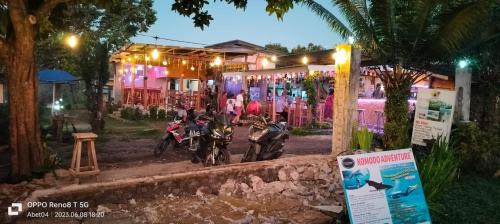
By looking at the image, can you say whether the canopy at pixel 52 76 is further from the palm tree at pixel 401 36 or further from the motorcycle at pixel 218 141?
the palm tree at pixel 401 36

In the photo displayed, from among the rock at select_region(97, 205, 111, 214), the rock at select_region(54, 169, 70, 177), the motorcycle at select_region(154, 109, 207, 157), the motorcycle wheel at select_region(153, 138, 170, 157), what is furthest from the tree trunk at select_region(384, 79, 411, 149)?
the rock at select_region(54, 169, 70, 177)

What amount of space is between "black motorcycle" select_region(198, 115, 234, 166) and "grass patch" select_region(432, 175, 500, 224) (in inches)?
155

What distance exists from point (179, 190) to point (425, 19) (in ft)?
19.3

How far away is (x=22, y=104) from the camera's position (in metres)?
5.28

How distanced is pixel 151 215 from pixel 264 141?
3355 millimetres

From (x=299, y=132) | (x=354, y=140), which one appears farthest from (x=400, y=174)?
(x=299, y=132)

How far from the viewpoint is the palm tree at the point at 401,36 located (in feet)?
25.4

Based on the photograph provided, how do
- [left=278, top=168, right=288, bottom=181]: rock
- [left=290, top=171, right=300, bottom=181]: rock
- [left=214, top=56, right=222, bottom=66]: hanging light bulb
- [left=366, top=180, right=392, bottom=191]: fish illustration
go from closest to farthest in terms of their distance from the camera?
[left=366, top=180, right=392, bottom=191]: fish illustration → [left=278, top=168, right=288, bottom=181]: rock → [left=290, top=171, right=300, bottom=181]: rock → [left=214, top=56, right=222, bottom=66]: hanging light bulb

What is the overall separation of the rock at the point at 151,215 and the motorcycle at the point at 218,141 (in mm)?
2465

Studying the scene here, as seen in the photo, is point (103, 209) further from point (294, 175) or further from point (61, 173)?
point (294, 175)

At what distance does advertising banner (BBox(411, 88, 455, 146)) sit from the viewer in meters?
8.05

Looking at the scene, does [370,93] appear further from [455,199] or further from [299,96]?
[455,199]

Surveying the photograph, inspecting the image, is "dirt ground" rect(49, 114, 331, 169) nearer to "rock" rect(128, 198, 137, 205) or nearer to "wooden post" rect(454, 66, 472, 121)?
"rock" rect(128, 198, 137, 205)

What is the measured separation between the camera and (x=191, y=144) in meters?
8.66
